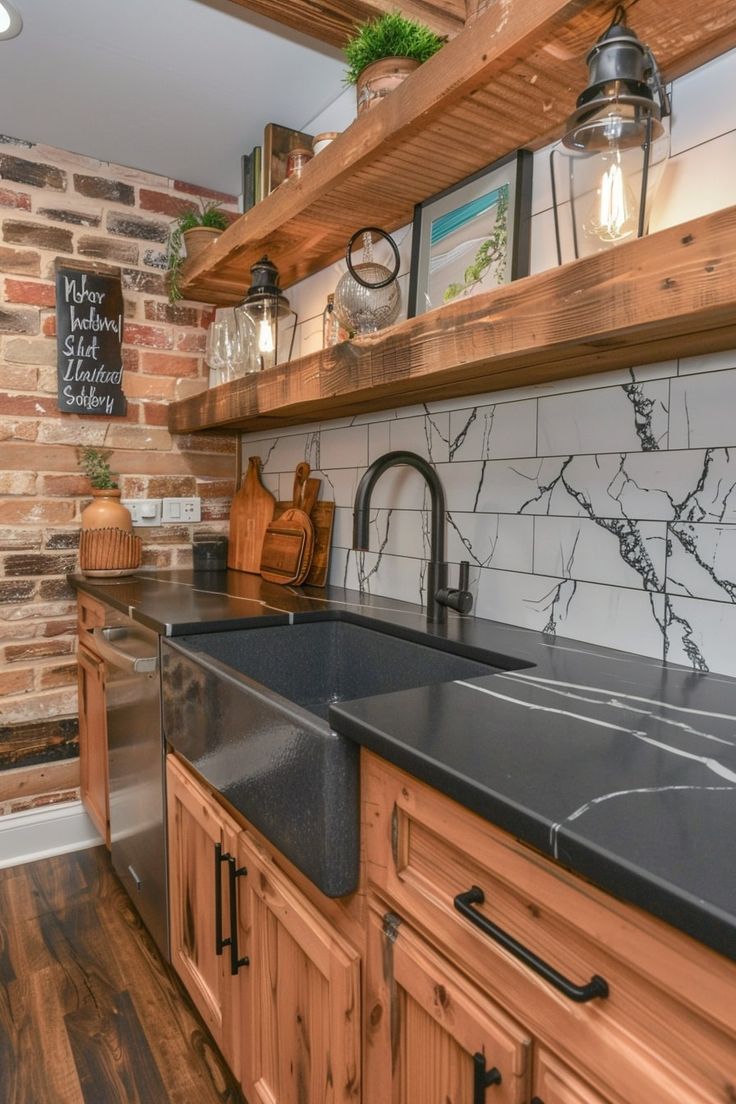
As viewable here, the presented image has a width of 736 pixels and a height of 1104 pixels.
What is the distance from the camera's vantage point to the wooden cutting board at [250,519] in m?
2.41

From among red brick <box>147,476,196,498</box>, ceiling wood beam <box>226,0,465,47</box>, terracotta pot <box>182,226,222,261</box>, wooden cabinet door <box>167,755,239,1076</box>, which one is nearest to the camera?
wooden cabinet door <box>167,755,239,1076</box>

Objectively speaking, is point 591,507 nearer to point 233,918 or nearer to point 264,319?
point 233,918

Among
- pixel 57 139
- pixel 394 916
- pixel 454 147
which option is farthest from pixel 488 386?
pixel 57 139

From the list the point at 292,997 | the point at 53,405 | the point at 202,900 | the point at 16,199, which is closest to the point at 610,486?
the point at 292,997

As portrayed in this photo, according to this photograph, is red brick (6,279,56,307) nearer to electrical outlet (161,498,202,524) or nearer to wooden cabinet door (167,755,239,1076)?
electrical outlet (161,498,202,524)

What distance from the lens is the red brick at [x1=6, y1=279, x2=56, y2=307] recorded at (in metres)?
2.20

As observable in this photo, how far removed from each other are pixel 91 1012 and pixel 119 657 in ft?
2.67

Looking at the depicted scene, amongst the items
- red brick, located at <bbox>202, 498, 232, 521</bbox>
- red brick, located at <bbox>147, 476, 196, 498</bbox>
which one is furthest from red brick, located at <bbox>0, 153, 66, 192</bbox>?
red brick, located at <bbox>202, 498, 232, 521</bbox>

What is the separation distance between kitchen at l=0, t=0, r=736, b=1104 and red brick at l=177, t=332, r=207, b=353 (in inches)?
8.4

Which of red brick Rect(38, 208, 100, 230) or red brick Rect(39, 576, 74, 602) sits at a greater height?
red brick Rect(38, 208, 100, 230)

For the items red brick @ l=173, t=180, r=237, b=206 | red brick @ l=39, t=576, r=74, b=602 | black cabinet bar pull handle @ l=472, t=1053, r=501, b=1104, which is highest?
red brick @ l=173, t=180, r=237, b=206

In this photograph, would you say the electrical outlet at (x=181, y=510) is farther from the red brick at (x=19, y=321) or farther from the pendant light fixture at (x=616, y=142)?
the pendant light fixture at (x=616, y=142)

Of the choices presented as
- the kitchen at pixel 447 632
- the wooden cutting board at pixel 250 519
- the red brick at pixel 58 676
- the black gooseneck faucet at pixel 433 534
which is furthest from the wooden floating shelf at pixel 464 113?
the red brick at pixel 58 676

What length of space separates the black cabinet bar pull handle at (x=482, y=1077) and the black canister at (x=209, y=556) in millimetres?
1937
